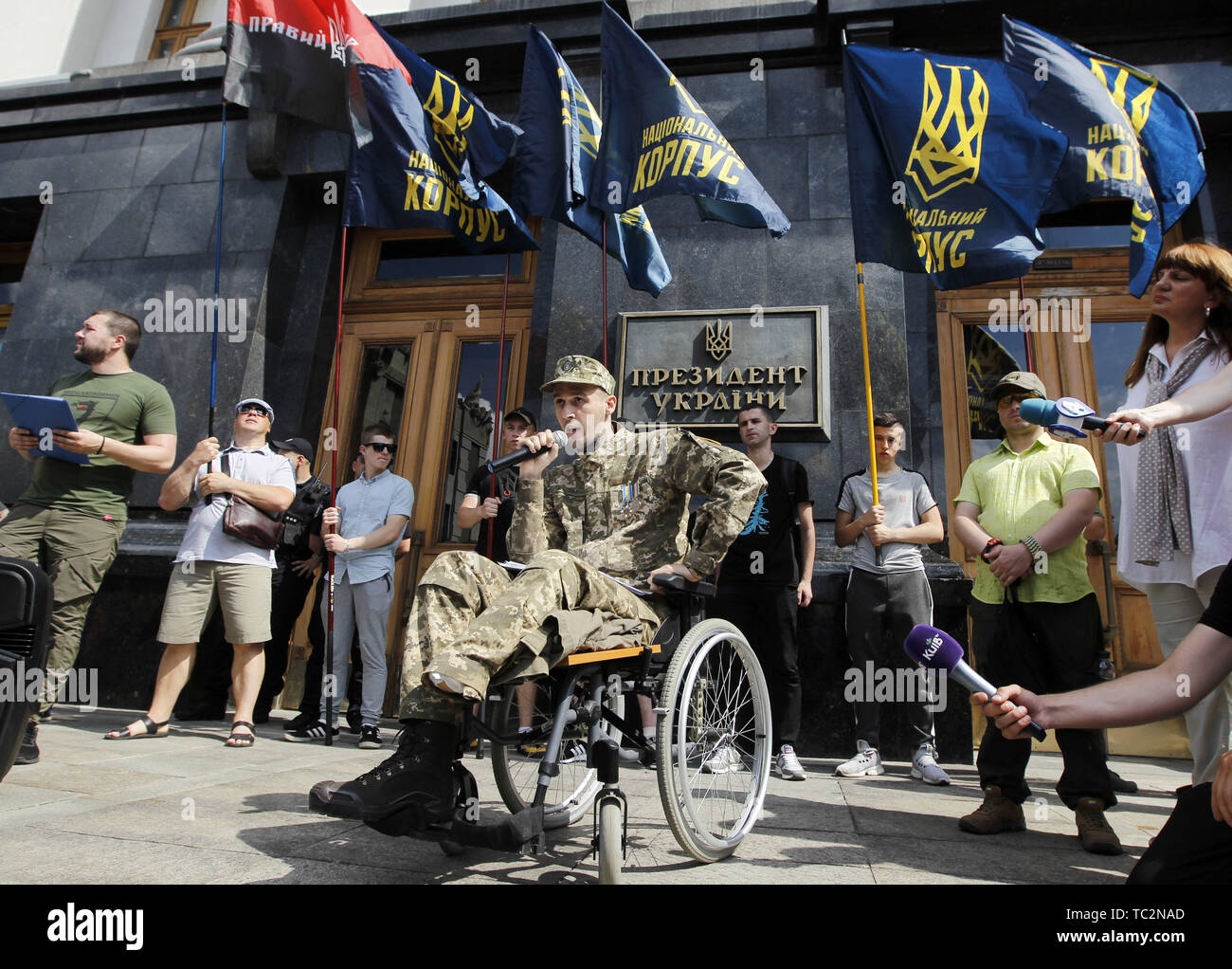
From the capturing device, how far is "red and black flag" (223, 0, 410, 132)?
524 cm

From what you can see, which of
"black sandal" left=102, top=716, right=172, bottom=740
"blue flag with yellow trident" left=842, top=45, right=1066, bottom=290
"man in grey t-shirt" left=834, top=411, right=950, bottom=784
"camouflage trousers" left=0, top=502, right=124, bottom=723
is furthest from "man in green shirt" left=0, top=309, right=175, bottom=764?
"blue flag with yellow trident" left=842, top=45, right=1066, bottom=290

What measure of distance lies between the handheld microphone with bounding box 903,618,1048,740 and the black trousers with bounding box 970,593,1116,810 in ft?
6.01

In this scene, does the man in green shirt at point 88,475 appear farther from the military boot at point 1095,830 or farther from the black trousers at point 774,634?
the military boot at point 1095,830

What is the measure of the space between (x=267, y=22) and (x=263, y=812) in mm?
5057

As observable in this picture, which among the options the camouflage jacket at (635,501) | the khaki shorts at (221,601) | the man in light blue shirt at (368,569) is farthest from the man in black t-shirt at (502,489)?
the camouflage jacket at (635,501)

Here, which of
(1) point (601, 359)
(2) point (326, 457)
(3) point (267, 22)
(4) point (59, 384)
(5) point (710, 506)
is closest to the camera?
(5) point (710, 506)

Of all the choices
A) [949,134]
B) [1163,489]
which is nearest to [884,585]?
[1163,489]

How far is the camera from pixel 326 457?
7141 mm

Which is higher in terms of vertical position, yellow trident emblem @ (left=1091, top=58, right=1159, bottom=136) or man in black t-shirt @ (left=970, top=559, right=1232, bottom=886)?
yellow trident emblem @ (left=1091, top=58, right=1159, bottom=136)

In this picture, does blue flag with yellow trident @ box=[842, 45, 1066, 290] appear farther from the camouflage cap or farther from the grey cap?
the camouflage cap

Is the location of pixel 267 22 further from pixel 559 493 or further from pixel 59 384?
pixel 559 493

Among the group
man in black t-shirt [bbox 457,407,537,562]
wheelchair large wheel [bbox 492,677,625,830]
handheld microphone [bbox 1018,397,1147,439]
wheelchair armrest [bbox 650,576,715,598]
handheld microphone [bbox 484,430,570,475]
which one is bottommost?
wheelchair large wheel [bbox 492,677,625,830]

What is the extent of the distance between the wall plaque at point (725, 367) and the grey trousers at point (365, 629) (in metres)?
2.19

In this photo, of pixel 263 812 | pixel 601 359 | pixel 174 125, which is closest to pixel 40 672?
pixel 263 812
